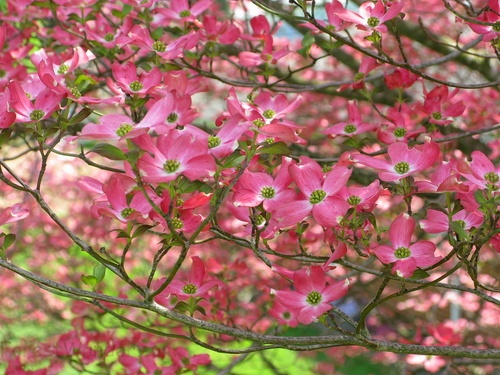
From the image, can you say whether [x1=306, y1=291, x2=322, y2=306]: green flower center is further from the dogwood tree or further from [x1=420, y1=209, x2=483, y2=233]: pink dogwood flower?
[x1=420, y1=209, x2=483, y2=233]: pink dogwood flower

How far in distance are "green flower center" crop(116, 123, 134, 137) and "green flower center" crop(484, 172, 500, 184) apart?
0.55m

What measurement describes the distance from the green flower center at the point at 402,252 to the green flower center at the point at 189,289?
40 cm

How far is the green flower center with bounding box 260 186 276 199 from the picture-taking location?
3.43 feet

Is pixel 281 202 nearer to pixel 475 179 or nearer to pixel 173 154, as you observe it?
pixel 173 154

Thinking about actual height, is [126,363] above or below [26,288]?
below

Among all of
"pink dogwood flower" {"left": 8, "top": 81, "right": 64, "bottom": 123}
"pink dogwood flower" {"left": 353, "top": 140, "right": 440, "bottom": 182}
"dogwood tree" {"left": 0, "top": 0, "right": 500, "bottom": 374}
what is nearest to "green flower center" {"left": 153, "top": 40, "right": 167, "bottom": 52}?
"dogwood tree" {"left": 0, "top": 0, "right": 500, "bottom": 374}

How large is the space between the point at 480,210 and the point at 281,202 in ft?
0.97

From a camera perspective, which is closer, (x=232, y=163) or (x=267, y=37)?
(x=232, y=163)

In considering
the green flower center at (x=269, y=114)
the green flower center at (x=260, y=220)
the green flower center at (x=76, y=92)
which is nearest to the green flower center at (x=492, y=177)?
the green flower center at (x=260, y=220)

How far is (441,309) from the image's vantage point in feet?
15.6

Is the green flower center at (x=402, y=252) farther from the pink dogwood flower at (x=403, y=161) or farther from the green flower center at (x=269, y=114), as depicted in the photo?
the green flower center at (x=269, y=114)

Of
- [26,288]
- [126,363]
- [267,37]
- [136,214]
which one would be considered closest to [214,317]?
[126,363]

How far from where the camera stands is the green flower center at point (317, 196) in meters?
1.01

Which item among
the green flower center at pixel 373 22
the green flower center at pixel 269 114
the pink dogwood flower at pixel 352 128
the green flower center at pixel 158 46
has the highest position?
the green flower center at pixel 373 22
